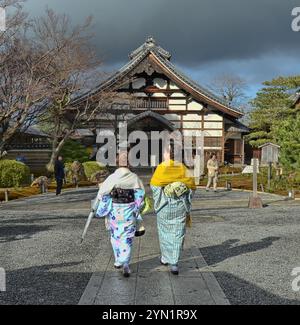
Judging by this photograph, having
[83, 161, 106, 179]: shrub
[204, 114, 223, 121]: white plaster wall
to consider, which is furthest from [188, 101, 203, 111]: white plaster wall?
[83, 161, 106, 179]: shrub

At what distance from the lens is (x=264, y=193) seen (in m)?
18.8

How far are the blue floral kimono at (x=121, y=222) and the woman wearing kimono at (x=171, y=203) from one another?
1.16 feet

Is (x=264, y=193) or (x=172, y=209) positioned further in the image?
(x=264, y=193)

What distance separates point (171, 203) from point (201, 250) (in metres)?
1.87

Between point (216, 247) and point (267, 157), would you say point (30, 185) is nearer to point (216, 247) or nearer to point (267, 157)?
point (267, 157)

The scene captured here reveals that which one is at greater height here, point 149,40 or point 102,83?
point 149,40

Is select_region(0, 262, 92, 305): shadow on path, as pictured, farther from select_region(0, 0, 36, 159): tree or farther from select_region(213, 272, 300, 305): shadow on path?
select_region(0, 0, 36, 159): tree

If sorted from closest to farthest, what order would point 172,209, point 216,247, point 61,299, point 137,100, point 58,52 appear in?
point 61,299
point 172,209
point 216,247
point 58,52
point 137,100

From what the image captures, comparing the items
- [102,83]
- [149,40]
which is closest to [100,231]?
[102,83]

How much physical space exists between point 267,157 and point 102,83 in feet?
44.1

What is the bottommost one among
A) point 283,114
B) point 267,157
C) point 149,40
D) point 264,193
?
point 264,193

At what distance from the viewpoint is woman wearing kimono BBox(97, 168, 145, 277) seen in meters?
5.71

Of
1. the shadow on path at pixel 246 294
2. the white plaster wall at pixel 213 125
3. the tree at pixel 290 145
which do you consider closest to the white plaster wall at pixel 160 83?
the white plaster wall at pixel 213 125

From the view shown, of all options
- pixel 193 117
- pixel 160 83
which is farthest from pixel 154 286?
pixel 160 83
